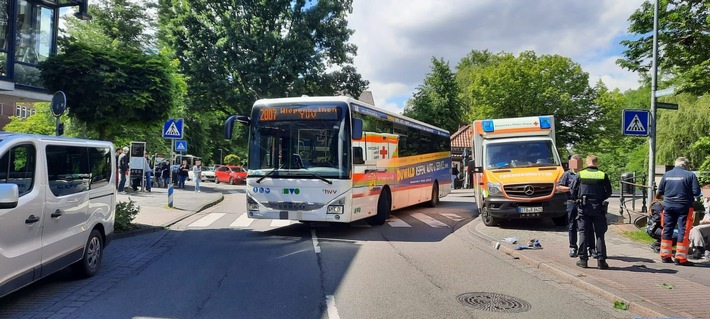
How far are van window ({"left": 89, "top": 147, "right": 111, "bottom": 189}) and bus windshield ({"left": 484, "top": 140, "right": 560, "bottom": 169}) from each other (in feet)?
30.3

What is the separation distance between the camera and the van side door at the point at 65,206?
6023mm

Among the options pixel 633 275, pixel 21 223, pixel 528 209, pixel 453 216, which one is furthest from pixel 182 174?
pixel 633 275

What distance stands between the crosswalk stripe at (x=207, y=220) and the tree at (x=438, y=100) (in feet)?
104

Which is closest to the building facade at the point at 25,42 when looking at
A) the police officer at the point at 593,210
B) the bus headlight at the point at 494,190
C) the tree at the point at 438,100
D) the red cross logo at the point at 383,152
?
the red cross logo at the point at 383,152

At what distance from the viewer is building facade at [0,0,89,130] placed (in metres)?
A: 15.4

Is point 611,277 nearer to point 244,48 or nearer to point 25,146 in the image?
point 25,146

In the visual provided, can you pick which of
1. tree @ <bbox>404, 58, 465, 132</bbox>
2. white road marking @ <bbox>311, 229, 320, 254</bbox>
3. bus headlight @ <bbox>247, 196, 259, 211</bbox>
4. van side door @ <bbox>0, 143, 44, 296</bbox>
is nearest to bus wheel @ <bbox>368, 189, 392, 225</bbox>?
white road marking @ <bbox>311, 229, 320, 254</bbox>

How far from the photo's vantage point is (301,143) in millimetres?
11398

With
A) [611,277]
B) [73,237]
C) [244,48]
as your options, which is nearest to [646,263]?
[611,277]

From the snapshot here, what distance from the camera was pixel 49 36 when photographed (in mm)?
16828

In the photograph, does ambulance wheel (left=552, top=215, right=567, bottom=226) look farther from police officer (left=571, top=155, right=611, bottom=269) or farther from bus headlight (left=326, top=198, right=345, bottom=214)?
bus headlight (left=326, top=198, right=345, bottom=214)

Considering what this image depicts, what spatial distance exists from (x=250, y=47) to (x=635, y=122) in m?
28.8

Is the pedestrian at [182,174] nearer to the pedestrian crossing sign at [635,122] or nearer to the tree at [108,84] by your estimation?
the tree at [108,84]

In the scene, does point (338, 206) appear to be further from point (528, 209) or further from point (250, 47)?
point (250, 47)
